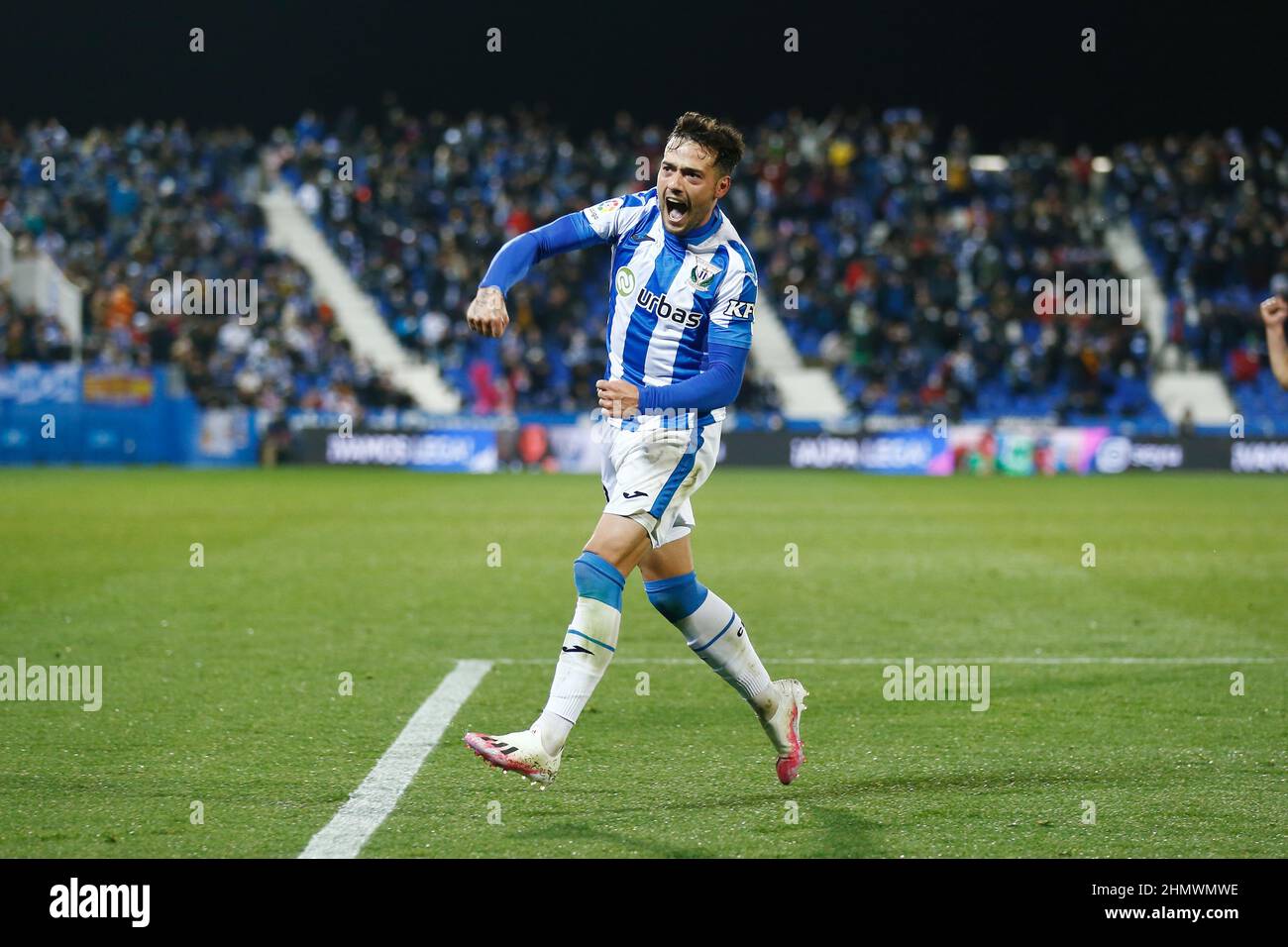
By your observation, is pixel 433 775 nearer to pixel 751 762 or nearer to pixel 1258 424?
pixel 751 762

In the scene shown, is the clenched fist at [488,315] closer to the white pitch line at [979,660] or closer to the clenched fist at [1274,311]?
the clenched fist at [1274,311]

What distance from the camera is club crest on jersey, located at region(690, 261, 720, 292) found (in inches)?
224

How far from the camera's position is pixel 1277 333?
701 centimetres

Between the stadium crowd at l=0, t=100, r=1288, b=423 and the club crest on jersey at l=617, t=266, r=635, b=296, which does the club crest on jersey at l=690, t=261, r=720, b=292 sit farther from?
the stadium crowd at l=0, t=100, r=1288, b=423

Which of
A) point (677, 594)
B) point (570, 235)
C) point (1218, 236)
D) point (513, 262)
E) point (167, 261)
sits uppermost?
point (1218, 236)

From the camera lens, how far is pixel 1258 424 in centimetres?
3228

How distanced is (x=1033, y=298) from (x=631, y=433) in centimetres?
3189

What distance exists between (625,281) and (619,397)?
78 cm

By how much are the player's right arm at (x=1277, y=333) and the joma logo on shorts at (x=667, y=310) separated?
2.74 m

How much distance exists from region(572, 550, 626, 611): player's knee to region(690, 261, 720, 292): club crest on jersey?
3.66ft
